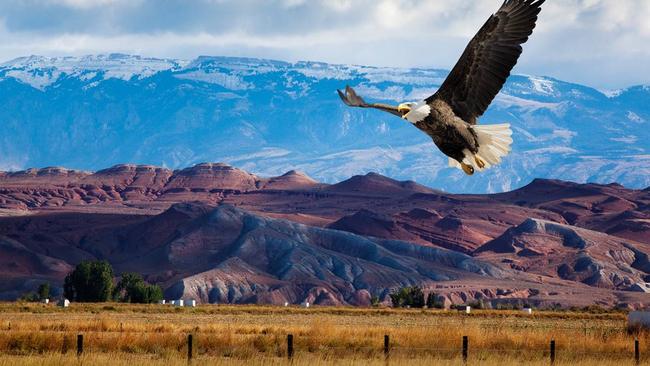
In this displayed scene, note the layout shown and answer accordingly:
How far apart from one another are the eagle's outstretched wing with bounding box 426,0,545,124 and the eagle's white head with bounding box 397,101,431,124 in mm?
831

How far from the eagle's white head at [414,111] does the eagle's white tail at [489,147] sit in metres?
0.55

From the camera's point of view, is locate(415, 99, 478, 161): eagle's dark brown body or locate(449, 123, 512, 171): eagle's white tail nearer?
locate(415, 99, 478, 161): eagle's dark brown body

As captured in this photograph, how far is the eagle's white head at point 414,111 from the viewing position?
1102 cm

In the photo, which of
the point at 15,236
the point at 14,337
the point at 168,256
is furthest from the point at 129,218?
the point at 14,337

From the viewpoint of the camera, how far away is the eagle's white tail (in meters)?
11.3

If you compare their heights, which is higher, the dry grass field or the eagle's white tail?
the eagle's white tail

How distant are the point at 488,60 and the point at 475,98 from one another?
1.64ft

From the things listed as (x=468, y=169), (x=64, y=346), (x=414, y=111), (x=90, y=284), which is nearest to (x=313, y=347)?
(x=64, y=346)

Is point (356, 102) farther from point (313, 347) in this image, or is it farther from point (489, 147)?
point (313, 347)

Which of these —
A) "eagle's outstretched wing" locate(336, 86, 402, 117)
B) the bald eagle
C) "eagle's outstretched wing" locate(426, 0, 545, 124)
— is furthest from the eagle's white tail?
"eagle's outstretched wing" locate(336, 86, 402, 117)

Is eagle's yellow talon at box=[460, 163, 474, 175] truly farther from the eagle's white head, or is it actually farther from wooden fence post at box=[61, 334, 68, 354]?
wooden fence post at box=[61, 334, 68, 354]

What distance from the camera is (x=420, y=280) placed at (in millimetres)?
142625

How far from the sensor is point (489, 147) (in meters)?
11.6

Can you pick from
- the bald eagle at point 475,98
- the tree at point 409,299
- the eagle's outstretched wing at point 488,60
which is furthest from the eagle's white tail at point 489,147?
the tree at point 409,299
